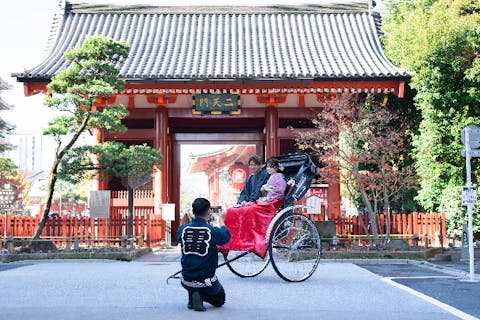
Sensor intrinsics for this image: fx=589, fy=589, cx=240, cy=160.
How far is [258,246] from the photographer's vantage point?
6863 mm

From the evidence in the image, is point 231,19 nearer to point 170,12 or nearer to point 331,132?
point 170,12

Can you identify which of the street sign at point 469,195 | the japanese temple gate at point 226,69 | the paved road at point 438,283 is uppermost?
the japanese temple gate at point 226,69

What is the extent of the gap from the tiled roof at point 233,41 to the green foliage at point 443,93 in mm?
786

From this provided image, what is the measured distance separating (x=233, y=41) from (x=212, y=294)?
1436 centimetres

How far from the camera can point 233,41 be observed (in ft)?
61.4

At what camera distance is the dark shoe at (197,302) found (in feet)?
16.6

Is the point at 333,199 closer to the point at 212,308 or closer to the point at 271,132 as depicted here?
the point at 271,132

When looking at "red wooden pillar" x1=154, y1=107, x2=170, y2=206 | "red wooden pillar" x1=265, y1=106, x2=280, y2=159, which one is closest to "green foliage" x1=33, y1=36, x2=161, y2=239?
"red wooden pillar" x1=154, y1=107, x2=170, y2=206

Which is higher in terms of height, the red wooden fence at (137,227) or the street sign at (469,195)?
the street sign at (469,195)

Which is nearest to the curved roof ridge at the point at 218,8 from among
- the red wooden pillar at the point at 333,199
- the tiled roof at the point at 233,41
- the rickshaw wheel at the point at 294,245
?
the tiled roof at the point at 233,41

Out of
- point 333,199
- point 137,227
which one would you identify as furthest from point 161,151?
point 333,199

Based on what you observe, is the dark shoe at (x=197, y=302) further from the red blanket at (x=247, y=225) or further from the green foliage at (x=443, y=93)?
the green foliage at (x=443, y=93)

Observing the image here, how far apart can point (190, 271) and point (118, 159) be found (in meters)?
8.29

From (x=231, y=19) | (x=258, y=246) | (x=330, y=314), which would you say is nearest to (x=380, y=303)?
(x=330, y=314)
